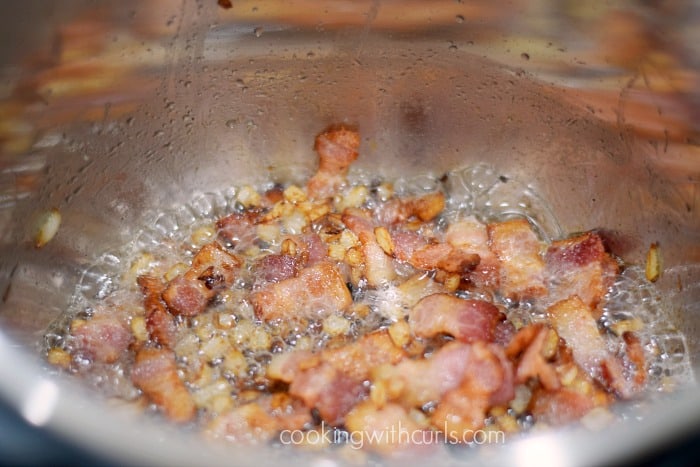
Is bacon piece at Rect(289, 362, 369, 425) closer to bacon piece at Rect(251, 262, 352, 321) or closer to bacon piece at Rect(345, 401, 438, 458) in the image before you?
bacon piece at Rect(345, 401, 438, 458)

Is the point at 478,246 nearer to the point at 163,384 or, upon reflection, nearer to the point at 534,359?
the point at 534,359

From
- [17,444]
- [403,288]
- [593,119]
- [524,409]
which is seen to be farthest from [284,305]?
[593,119]

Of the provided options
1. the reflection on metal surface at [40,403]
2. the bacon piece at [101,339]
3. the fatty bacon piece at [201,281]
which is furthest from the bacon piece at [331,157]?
the reflection on metal surface at [40,403]

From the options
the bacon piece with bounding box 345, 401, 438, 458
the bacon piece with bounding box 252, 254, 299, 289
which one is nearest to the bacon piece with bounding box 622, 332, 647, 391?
the bacon piece with bounding box 345, 401, 438, 458

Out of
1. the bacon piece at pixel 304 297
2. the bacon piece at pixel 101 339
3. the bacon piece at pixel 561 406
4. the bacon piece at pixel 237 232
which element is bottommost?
the bacon piece at pixel 561 406

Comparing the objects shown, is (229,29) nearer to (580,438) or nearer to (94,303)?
(94,303)

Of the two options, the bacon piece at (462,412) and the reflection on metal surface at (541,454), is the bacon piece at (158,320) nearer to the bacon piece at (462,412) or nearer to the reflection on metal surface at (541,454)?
the bacon piece at (462,412)
